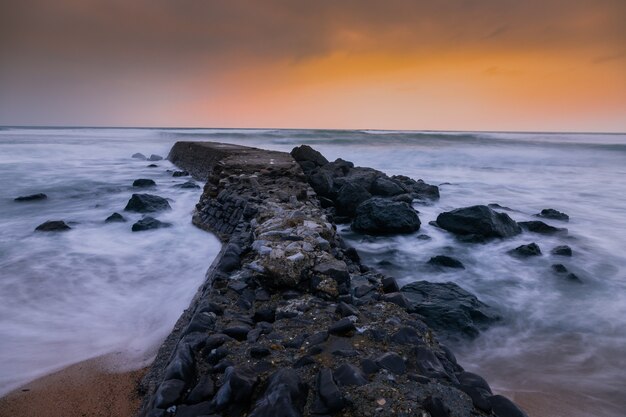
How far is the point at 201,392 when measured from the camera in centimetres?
190

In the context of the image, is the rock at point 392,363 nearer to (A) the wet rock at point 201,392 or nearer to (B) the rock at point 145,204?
(A) the wet rock at point 201,392

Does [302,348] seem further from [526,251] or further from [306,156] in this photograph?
[306,156]

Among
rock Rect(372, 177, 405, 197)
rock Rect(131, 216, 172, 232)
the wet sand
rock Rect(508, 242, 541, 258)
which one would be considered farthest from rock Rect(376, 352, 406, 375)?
rock Rect(372, 177, 405, 197)

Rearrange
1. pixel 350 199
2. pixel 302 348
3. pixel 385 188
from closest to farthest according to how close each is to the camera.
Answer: pixel 302 348
pixel 350 199
pixel 385 188

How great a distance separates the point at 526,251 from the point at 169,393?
18.0 feet

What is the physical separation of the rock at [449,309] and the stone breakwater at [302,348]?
0.08 m

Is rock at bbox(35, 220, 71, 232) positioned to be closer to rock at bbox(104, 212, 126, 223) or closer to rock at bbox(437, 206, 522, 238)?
rock at bbox(104, 212, 126, 223)

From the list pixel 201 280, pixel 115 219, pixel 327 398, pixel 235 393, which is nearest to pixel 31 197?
pixel 115 219

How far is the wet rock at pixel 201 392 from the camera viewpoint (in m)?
1.88

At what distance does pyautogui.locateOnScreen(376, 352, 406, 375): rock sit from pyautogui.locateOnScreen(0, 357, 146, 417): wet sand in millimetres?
1493

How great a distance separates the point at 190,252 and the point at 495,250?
4530 mm

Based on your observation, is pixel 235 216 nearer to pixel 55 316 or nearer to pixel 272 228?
pixel 272 228

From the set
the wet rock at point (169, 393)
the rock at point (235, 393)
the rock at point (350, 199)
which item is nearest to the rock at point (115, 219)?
the rock at point (350, 199)

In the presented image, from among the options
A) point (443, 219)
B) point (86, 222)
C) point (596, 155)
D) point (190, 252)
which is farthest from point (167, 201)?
point (596, 155)
